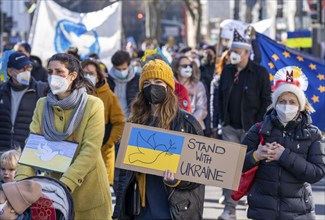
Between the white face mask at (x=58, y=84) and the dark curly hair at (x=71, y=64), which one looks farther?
the dark curly hair at (x=71, y=64)

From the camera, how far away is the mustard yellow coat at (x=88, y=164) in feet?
23.2

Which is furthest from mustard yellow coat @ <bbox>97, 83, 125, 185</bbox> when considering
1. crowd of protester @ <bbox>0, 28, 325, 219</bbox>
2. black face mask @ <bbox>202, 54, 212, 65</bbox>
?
black face mask @ <bbox>202, 54, 212, 65</bbox>

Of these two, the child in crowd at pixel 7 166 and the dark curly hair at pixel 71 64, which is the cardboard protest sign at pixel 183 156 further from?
the child in crowd at pixel 7 166

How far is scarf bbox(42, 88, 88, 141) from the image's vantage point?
281 inches

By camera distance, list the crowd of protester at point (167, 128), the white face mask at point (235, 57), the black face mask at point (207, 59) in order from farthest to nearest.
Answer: the black face mask at point (207, 59) → the white face mask at point (235, 57) → the crowd of protester at point (167, 128)

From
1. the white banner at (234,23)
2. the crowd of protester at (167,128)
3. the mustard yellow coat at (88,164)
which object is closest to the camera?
the crowd of protester at (167,128)

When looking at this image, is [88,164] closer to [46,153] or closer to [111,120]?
[46,153]

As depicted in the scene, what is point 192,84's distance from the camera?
11.9m

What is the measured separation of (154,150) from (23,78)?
3369 mm

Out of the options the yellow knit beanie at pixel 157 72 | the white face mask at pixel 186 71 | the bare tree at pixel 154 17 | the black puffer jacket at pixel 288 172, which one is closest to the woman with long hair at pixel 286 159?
the black puffer jacket at pixel 288 172

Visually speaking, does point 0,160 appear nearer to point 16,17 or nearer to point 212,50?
point 212,50

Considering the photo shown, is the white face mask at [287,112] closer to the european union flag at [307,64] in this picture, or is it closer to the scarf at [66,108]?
the scarf at [66,108]

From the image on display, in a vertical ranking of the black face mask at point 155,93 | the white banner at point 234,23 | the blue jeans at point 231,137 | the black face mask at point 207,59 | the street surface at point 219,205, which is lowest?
the street surface at point 219,205

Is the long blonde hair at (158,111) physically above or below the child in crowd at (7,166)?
above
